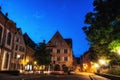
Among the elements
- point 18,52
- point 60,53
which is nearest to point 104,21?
point 18,52

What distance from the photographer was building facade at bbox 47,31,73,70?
3519 inches

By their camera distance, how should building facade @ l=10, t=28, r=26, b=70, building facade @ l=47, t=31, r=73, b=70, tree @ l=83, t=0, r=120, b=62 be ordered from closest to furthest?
tree @ l=83, t=0, r=120, b=62 → building facade @ l=10, t=28, r=26, b=70 → building facade @ l=47, t=31, r=73, b=70

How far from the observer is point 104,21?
63.0 feet

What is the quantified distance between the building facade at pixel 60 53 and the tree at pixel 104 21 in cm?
6715

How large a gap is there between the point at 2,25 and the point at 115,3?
1018 inches

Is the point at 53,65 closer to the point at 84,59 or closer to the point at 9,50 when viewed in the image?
the point at 84,59

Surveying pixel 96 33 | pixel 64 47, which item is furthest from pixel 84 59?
pixel 96 33

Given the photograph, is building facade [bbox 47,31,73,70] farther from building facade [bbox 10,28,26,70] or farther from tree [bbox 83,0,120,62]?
tree [bbox 83,0,120,62]

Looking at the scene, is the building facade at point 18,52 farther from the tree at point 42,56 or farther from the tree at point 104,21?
the tree at point 104,21

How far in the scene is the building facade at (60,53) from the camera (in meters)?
89.4

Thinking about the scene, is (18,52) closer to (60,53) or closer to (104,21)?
(60,53)

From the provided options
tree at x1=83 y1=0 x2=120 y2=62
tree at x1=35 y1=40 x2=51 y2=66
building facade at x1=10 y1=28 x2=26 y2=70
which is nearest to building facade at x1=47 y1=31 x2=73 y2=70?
tree at x1=35 y1=40 x2=51 y2=66

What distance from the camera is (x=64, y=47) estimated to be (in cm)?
9156

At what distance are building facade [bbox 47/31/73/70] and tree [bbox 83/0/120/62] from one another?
67.1 m
